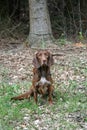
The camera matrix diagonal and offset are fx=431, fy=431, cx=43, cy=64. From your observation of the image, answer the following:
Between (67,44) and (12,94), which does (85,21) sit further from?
(12,94)

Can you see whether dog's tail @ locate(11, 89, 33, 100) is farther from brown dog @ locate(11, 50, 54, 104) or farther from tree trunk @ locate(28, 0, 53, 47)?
tree trunk @ locate(28, 0, 53, 47)

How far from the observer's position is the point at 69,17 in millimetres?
16219

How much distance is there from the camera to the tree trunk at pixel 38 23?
491 inches

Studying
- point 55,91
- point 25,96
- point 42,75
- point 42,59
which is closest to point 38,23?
point 55,91

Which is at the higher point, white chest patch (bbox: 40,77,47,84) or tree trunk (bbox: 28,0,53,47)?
tree trunk (bbox: 28,0,53,47)

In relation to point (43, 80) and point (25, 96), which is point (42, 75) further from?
point (25, 96)

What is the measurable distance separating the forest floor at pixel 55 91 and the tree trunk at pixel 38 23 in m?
0.43

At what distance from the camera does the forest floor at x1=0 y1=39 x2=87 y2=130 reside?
6484 mm

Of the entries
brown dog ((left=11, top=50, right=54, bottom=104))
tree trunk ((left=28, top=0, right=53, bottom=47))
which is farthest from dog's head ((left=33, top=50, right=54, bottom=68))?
tree trunk ((left=28, top=0, right=53, bottom=47))

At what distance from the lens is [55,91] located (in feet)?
26.4

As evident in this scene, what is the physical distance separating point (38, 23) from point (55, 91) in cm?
491

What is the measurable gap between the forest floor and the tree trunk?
43 centimetres

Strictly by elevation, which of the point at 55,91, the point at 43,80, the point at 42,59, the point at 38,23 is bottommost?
the point at 55,91

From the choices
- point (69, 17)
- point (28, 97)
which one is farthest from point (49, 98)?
point (69, 17)
